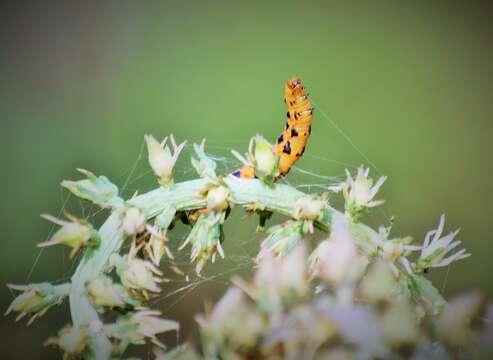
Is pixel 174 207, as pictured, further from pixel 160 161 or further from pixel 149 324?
pixel 149 324

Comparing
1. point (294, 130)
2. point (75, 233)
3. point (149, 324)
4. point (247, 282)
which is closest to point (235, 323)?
point (247, 282)

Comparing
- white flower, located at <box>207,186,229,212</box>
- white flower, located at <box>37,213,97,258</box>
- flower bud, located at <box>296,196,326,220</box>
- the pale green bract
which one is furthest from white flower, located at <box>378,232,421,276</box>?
white flower, located at <box>37,213,97,258</box>

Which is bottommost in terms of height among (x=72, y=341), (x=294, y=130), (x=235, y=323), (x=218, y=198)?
(x=72, y=341)

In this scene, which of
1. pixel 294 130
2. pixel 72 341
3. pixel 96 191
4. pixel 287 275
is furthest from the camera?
pixel 294 130

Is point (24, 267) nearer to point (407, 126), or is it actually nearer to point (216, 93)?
point (216, 93)

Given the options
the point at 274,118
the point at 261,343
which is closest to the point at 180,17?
the point at 274,118

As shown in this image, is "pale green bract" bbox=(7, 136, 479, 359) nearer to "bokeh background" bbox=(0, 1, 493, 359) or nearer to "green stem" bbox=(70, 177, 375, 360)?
"green stem" bbox=(70, 177, 375, 360)

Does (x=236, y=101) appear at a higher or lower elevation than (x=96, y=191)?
higher

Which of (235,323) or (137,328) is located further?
(137,328)
